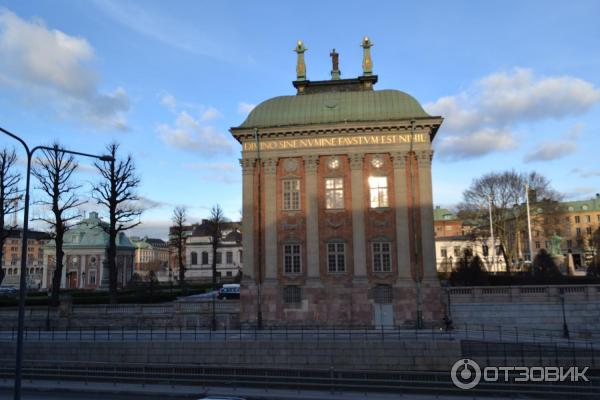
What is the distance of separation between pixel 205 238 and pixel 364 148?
74101 millimetres

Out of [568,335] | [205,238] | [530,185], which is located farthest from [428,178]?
[205,238]

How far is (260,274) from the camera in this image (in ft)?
113

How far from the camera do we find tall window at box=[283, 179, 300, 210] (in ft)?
116

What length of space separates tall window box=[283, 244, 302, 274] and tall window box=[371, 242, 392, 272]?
17.0ft

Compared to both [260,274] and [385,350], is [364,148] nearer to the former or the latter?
[260,274]

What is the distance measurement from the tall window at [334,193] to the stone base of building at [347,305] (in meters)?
5.70

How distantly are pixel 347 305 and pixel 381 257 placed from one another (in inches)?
158

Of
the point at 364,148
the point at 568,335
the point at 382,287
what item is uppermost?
the point at 364,148

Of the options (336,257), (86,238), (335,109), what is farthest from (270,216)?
(86,238)

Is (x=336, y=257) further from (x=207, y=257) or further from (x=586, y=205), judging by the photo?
(x=586, y=205)

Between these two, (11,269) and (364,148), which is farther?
(11,269)

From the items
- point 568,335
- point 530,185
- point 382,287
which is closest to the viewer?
point 568,335

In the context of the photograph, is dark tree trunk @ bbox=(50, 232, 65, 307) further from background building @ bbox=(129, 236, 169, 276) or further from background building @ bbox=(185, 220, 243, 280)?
background building @ bbox=(129, 236, 169, 276)

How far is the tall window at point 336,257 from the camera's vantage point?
34.2 m
